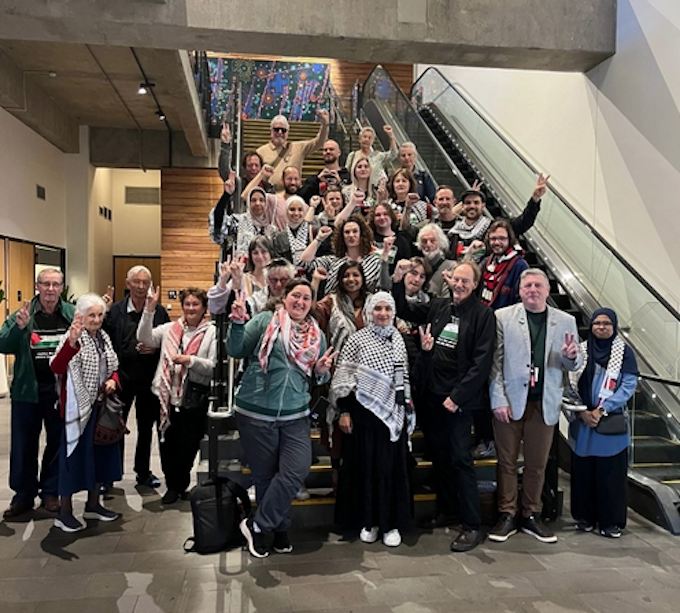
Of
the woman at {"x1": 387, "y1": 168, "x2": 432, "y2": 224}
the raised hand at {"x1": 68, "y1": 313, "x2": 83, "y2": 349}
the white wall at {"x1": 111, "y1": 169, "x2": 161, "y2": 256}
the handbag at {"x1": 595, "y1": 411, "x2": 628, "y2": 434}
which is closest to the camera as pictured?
the raised hand at {"x1": 68, "y1": 313, "x2": 83, "y2": 349}

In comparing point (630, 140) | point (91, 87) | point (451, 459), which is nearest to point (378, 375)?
point (451, 459)

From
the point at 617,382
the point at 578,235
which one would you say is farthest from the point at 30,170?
the point at 617,382

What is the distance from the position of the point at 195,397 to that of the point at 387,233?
1943 millimetres

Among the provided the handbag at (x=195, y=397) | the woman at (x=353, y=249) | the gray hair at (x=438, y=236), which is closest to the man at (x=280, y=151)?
the woman at (x=353, y=249)

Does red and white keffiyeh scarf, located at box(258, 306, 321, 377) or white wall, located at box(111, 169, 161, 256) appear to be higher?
white wall, located at box(111, 169, 161, 256)

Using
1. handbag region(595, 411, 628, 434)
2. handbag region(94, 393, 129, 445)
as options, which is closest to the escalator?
handbag region(595, 411, 628, 434)

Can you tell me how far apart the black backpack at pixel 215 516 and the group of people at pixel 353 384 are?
145 millimetres

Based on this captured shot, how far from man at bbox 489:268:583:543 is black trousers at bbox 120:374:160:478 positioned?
2440 mm

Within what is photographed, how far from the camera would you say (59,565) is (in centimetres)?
326

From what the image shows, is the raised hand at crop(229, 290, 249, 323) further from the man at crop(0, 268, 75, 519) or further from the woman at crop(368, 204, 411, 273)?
the woman at crop(368, 204, 411, 273)

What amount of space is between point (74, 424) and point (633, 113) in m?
5.98

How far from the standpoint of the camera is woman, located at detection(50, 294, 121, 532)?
355cm

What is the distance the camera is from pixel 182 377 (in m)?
3.99

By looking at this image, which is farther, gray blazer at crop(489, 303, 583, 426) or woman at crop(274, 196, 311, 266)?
woman at crop(274, 196, 311, 266)
